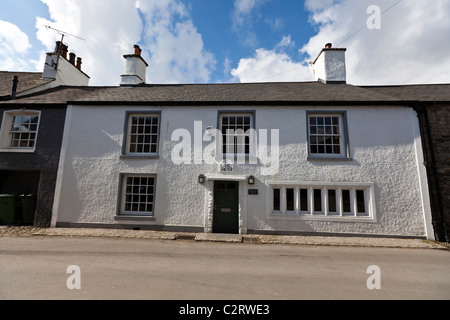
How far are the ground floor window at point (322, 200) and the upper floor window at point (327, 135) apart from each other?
59.5 inches

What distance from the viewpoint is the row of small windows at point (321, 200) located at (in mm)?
9289

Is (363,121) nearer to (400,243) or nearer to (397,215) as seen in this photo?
(397,215)

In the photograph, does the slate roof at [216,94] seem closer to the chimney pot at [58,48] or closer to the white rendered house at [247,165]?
the white rendered house at [247,165]

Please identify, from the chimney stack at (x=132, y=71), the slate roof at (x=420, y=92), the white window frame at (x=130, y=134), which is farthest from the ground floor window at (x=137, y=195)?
the slate roof at (x=420, y=92)

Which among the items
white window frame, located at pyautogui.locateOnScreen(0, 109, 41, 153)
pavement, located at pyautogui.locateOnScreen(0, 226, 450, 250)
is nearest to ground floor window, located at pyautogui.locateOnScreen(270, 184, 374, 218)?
pavement, located at pyautogui.locateOnScreen(0, 226, 450, 250)

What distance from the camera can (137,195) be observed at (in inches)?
399

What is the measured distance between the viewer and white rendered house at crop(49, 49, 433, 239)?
919 centimetres

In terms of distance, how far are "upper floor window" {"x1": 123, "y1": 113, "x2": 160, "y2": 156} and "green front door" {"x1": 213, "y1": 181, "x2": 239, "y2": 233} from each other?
365 cm

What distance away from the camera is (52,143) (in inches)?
407

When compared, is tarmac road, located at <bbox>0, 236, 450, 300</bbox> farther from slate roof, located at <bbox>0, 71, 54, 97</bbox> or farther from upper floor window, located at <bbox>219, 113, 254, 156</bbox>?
slate roof, located at <bbox>0, 71, 54, 97</bbox>

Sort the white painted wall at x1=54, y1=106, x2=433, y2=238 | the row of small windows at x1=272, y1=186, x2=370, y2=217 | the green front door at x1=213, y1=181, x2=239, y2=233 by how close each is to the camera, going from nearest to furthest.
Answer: the white painted wall at x1=54, y1=106, x2=433, y2=238
the row of small windows at x1=272, y1=186, x2=370, y2=217
the green front door at x1=213, y1=181, x2=239, y2=233

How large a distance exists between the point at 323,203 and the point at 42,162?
13.0 m

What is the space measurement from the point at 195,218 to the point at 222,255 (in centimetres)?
318

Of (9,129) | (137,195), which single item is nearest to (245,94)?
(137,195)
